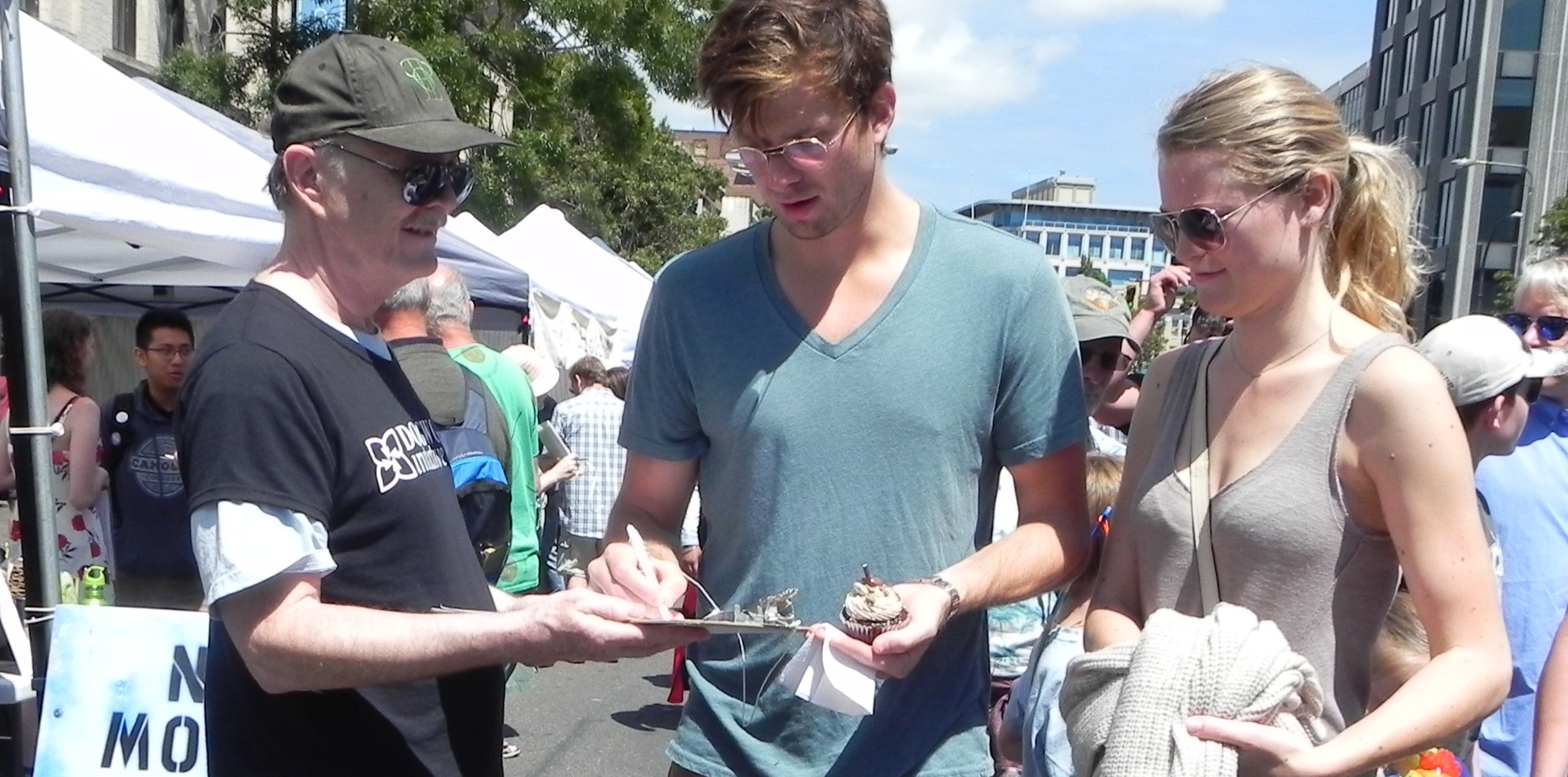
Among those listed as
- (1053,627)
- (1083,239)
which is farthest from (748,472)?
(1083,239)

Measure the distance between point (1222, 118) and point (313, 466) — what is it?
135 cm

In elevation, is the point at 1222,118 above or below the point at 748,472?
above

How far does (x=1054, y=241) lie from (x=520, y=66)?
422 feet

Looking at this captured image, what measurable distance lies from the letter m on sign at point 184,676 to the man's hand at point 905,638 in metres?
2.74

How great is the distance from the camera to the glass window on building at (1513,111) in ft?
161

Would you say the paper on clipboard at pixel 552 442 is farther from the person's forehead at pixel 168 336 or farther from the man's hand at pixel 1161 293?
the man's hand at pixel 1161 293

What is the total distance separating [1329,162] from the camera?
1915 mm

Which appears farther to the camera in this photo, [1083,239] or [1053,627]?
[1083,239]

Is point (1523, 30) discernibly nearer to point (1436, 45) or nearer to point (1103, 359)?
point (1436, 45)

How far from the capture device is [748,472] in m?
2.13

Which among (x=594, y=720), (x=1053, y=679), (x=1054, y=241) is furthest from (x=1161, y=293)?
(x=1054, y=241)

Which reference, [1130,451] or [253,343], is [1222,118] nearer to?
[1130,451]

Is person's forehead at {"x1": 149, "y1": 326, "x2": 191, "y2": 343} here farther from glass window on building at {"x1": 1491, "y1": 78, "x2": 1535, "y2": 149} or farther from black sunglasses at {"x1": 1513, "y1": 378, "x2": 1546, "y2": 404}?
glass window on building at {"x1": 1491, "y1": 78, "x2": 1535, "y2": 149}

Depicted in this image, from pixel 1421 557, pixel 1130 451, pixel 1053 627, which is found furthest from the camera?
pixel 1053 627
